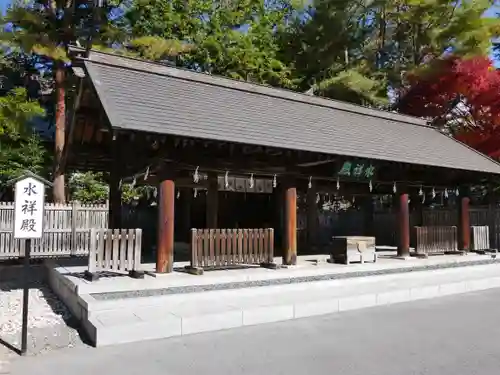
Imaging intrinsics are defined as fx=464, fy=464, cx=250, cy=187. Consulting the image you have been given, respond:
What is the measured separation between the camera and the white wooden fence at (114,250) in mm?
8133

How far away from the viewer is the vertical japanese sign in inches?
224

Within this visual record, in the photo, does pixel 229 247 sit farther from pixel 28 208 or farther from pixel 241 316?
pixel 28 208

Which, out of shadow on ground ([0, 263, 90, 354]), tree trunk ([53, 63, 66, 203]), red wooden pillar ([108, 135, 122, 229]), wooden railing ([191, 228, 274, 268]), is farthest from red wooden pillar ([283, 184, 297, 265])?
tree trunk ([53, 63, 66, 203])

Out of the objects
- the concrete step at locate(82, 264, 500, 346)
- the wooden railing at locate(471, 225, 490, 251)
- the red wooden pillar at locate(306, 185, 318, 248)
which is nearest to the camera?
the concrete step at locate(82, 264, 500, 346)

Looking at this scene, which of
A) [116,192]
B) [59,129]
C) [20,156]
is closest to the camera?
[116,192]

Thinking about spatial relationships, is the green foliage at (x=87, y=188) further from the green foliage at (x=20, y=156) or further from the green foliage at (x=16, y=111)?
the green foliage at (x=16, y=111)

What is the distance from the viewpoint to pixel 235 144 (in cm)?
909

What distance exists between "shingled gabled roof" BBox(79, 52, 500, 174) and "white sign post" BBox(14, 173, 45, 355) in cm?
206

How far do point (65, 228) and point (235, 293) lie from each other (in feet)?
25.2

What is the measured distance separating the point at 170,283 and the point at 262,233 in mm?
2735

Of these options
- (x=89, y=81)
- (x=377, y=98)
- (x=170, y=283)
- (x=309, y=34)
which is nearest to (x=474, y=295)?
(x=170, y=283)

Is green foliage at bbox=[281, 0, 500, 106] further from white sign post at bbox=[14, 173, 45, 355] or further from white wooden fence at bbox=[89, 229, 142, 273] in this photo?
white sign post at bbox=[14, 173, 45, 355]

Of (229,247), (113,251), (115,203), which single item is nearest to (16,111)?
(115,203)

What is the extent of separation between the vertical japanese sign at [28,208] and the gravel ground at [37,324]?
1.37 meters
